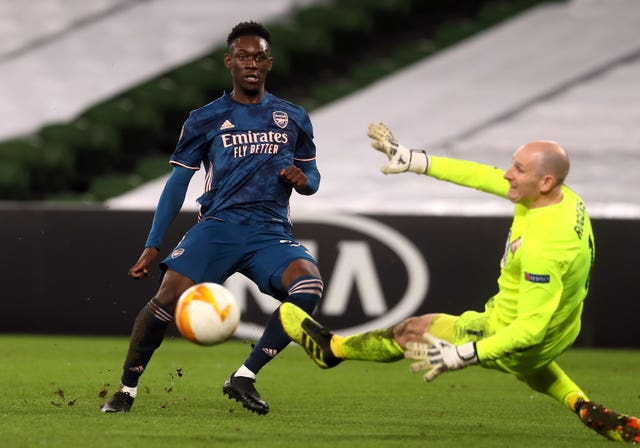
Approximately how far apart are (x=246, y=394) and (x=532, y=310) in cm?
192

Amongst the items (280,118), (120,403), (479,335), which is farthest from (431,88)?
(479,335)

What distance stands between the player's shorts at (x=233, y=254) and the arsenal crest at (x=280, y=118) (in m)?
0.56

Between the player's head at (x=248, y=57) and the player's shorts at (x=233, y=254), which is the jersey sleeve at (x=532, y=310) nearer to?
the player's shorts at (x=233, y=254)

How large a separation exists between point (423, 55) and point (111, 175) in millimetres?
5932

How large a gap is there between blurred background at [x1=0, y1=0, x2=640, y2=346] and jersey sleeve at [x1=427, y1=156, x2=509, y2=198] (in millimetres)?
5941

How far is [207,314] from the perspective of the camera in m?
6.00

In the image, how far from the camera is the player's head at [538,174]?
5.53 meters

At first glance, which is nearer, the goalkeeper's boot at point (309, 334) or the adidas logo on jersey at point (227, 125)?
the goalkeeper's boot at point (309, 334)

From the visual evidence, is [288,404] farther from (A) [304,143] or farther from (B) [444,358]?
(B) [444,358]

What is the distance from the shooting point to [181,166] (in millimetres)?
6676

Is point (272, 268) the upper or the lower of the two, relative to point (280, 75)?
lower

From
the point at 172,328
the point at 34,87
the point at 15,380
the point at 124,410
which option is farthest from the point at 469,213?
the point at 34,87

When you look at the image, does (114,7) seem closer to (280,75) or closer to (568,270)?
(280,75)

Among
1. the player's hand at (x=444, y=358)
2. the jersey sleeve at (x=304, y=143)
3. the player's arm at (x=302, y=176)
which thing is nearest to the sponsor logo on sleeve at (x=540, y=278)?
the player's hand at (x=444, y=358)
